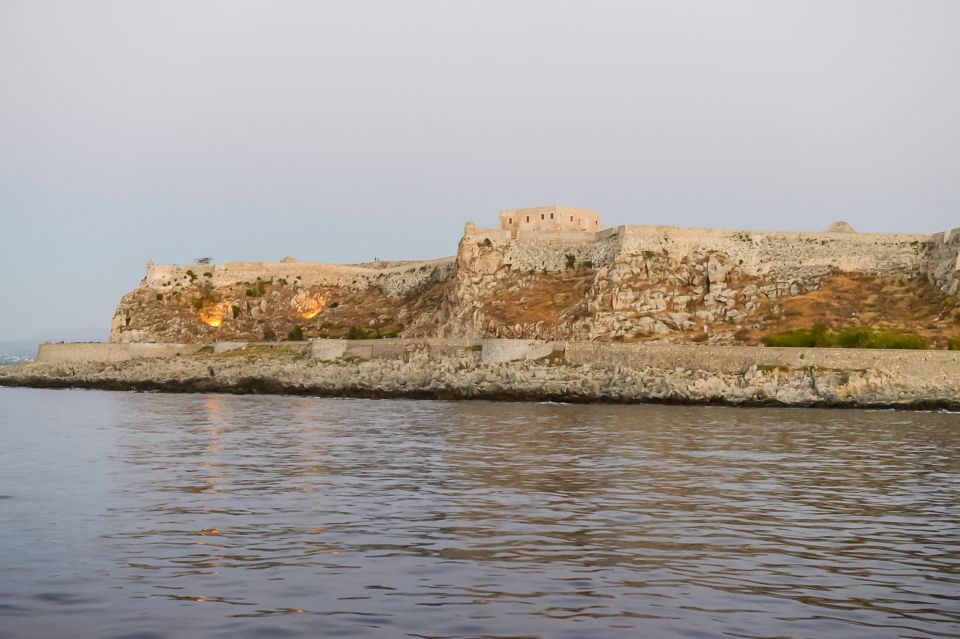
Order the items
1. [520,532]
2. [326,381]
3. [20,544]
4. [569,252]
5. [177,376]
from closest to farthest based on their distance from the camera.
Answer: [20,544] < [520,532] < [326,381] < [177,376] < [569,252]

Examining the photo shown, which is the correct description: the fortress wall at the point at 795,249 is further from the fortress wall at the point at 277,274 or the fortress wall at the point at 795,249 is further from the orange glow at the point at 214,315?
the orange glow at the point at 214,315

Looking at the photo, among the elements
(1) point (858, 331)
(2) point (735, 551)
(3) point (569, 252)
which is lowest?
(2) point (735, 551)

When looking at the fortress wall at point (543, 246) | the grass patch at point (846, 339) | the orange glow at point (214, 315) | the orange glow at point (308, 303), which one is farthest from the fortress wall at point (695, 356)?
the orange glow at point (214, 315)

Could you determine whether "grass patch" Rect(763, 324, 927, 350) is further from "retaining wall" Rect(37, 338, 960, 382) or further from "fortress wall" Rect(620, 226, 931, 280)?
"fortress wall" Rect(620, 226, 931, 280)

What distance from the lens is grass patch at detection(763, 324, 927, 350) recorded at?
53781 millimetres

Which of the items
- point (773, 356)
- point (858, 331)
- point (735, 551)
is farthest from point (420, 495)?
point (858, 331)

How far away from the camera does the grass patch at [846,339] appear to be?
53781mm

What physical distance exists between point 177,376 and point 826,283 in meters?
41.5

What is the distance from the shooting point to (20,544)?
45.6 ft

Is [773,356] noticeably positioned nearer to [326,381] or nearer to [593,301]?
[593,301]

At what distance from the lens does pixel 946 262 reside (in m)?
63.4

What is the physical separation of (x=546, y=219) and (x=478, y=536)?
62.3 metres

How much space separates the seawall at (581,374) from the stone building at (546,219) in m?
18.4

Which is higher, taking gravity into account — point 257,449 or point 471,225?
point 471,225
